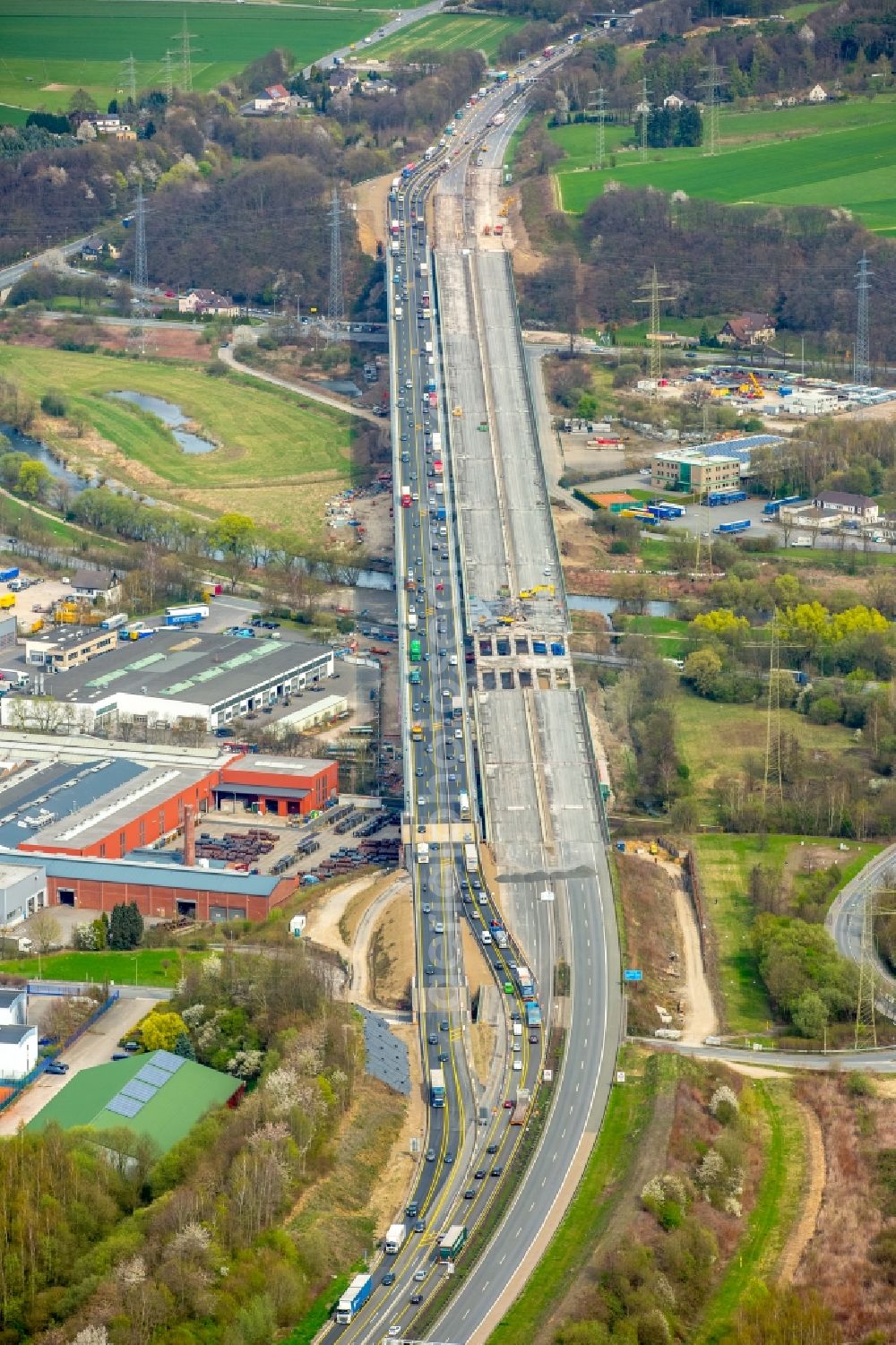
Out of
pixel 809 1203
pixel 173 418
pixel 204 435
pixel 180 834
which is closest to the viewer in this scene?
pixel 809 1203

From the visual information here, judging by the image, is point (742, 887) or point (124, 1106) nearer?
point (124, 1106)

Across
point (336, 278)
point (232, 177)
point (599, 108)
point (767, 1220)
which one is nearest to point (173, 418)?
point (336, 278)

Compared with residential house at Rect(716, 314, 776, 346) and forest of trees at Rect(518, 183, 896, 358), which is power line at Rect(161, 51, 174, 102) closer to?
forest of trees at Rect(518, 183, 896, 358)

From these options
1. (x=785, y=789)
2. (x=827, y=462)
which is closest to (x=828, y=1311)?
(x=785, y=789)

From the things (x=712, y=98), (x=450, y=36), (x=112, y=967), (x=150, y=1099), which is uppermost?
(x=450, y=36)

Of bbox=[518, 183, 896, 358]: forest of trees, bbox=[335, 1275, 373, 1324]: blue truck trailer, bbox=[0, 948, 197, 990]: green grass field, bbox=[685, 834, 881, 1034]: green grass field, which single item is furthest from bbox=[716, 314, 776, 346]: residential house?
bbox=[335, 1275, 373, 1324]: blue truck trailer

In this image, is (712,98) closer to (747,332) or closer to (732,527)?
(747,332)
